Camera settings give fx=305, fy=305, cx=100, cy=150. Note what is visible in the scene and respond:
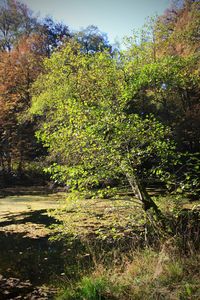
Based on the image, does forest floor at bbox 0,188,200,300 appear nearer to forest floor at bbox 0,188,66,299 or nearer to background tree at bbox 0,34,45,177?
forest floor at bbox 0,188,66,299

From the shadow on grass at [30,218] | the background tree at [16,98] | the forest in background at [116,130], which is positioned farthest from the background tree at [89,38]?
the shadow on grass at [30,218]

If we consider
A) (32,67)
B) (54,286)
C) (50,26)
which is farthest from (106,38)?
(54,286)

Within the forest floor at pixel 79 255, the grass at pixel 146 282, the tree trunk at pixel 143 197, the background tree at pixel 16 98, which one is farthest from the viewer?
the background tree at pixel 16 98

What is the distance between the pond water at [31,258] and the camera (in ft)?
20.4

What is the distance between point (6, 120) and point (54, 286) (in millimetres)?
23634

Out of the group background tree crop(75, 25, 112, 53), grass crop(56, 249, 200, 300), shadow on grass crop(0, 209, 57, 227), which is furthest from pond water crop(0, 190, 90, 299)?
background tree crop(75, 25, 112, 53)

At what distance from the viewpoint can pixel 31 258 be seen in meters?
7.98

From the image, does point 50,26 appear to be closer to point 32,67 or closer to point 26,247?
point 32,67

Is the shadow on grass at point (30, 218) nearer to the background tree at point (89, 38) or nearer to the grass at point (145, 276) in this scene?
the grass at point (145, 276)

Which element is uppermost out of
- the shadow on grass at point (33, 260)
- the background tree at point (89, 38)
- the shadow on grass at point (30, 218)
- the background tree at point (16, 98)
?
the background tree at point (89, 38)

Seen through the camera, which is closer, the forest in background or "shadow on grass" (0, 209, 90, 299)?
the forest in background

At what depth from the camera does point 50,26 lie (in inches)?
1383

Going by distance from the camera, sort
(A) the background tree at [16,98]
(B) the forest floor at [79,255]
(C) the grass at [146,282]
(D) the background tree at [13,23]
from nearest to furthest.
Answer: (C) the grass at [146,282] → (B) the forest floor at [79,255] → (A) the background tree at [16,98] → (D) the background tree at [13,23]

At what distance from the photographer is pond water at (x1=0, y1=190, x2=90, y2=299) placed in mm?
6203
